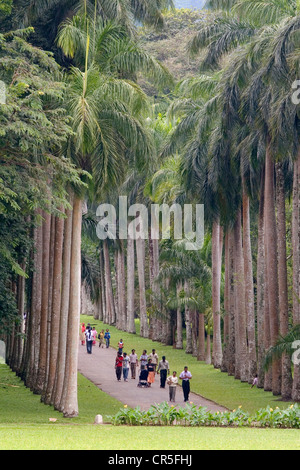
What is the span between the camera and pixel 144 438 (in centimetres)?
1639

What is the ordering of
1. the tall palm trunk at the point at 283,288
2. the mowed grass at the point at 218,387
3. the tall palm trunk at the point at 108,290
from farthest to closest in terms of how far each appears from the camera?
the tall palm trunk at the point at 108,290 < the tall palm trunk at the point at 283,288 < the mowed grass at the point at 218,387

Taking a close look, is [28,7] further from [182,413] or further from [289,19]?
[182,413]

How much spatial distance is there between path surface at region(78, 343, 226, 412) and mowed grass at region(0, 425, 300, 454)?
7405mm

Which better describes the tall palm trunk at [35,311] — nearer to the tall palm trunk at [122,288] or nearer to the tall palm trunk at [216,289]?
the tall palm trunk at [216,289]

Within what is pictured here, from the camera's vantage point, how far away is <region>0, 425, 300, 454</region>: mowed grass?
49.2ft

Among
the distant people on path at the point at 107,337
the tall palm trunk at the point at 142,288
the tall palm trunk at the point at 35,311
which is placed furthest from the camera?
the tall palm trunk at the point at 142,288

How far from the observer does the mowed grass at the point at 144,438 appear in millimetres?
14998

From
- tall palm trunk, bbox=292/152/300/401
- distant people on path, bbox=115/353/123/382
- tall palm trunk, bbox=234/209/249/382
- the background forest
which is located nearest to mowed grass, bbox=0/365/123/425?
the background forest

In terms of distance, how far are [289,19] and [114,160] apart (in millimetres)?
7914

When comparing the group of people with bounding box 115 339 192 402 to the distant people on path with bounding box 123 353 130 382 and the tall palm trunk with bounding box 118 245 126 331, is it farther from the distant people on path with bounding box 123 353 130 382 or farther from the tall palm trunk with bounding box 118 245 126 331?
the tall palm trunk with bounding box 118 245 126 331

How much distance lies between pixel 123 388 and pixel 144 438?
51.0ft

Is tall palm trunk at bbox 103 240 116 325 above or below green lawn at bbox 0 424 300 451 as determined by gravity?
above

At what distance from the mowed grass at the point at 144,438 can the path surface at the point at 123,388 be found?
740 cm

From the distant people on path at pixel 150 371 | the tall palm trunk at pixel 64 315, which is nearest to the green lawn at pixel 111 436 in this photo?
the tall palm trunk at pixel 64 315
